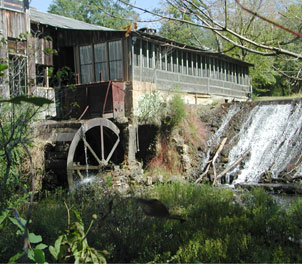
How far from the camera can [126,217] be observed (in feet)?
16.4

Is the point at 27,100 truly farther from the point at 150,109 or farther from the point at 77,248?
the point at 150,109

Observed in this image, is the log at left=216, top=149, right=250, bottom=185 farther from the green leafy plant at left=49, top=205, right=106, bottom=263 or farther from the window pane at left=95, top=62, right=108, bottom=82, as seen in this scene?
the green leafy plant at left=49, top=205, right=106, bottom=263

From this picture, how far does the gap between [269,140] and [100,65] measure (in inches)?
283

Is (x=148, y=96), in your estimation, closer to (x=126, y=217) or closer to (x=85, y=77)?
(x=85, y=77)

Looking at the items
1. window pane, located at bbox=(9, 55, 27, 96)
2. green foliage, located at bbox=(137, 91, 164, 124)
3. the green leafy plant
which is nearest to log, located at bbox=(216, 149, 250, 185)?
green foliage, located at bbox=(137, 91, 164, 124)

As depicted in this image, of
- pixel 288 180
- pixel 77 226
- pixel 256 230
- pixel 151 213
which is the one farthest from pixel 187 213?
pixel 288 180

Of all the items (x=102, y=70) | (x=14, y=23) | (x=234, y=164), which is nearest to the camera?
(x=234, y=164)

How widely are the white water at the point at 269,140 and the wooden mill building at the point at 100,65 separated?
10.1 feet

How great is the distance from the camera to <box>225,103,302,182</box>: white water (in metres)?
13.6

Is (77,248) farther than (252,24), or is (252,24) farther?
(252,24)

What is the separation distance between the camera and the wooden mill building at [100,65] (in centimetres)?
1355

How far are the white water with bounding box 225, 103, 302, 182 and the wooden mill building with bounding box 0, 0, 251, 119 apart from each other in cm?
308

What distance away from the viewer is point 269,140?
596 inches

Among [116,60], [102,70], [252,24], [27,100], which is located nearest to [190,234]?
[27,100]
